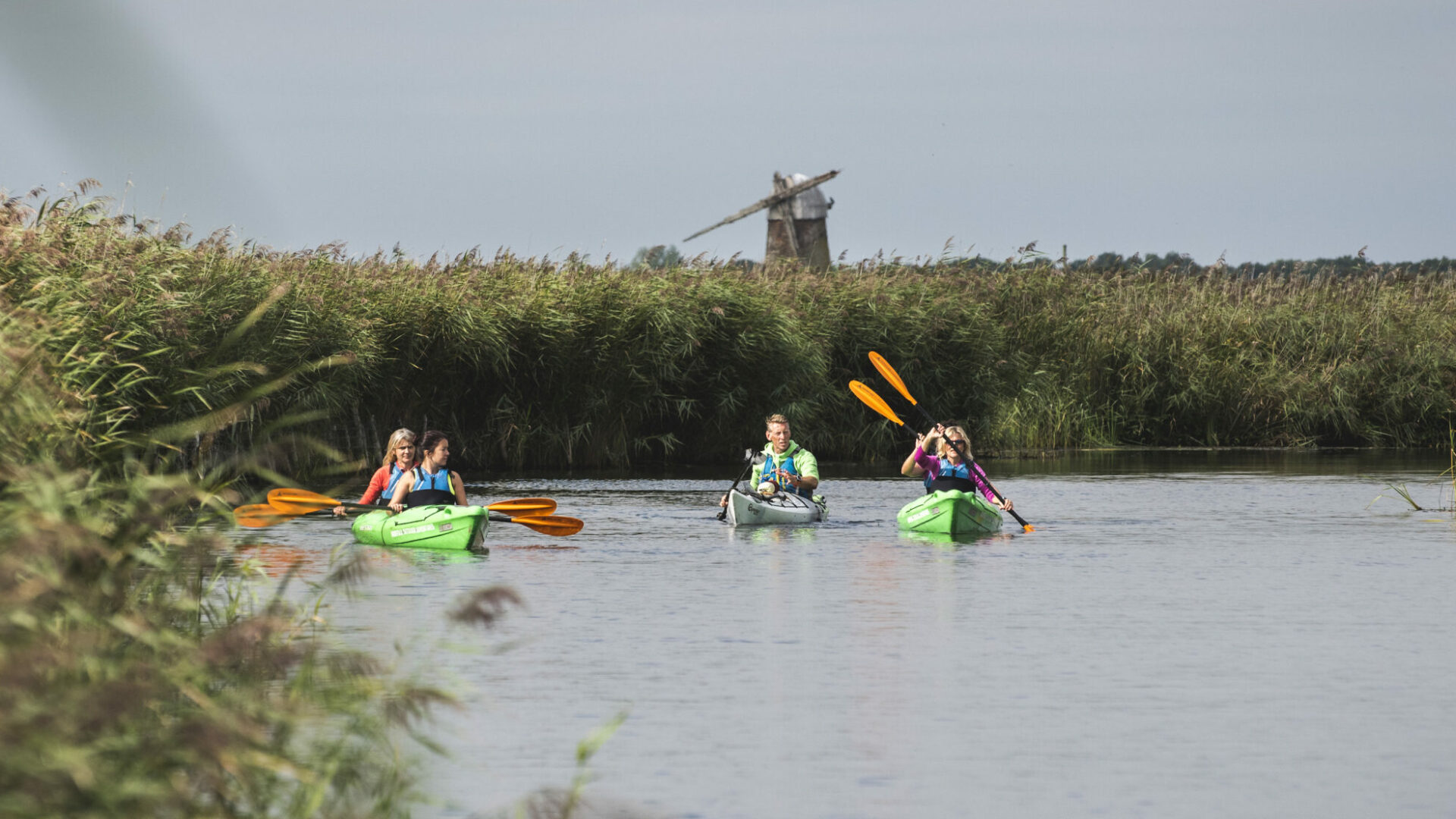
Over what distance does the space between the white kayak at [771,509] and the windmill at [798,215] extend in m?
24.8

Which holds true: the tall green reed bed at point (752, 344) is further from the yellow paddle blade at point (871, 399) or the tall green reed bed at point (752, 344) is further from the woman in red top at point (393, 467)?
the yellow paddle blade at point (871, 399)

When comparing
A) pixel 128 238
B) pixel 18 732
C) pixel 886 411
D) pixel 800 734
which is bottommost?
pixel 800 734

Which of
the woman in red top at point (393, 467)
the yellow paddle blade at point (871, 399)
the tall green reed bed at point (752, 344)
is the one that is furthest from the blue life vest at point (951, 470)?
the tall green reed bed at point (752, 344)

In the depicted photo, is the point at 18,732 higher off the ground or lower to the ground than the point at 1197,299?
lower

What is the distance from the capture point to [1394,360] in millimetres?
24109

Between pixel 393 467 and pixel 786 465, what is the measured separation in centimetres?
336

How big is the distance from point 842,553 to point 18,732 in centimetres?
895

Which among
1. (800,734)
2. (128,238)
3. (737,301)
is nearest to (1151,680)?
(800,734)

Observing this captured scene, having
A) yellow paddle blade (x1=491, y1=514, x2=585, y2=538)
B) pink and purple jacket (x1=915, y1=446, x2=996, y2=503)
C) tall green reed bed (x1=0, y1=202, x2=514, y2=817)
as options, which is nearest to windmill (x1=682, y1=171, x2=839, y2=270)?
pink and purple jacket (x1=915, y1=446, x2=996, y2=503)

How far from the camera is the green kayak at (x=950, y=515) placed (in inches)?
515

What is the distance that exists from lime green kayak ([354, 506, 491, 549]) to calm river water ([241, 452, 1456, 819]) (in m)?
0.20

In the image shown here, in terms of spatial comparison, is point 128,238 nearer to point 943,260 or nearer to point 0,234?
point 0,234

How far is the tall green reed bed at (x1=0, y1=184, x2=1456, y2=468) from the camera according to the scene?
1427 cm

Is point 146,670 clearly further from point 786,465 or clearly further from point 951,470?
point 786,465
